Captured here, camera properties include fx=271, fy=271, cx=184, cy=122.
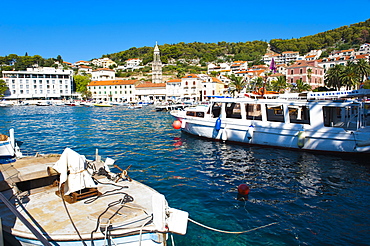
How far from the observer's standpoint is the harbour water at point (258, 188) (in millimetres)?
8039

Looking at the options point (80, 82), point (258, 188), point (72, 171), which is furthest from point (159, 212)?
point (80, 82)

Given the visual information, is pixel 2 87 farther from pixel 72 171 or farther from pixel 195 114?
pixel 72 171

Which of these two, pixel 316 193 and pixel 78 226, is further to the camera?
pixel 316 193

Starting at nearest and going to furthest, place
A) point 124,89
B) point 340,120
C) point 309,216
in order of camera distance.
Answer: point 309,216
point 340,120
point 124,89

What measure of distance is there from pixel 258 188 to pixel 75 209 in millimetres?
8073

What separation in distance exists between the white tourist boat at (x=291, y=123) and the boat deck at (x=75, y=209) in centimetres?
1418

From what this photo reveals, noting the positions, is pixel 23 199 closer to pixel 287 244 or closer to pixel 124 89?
pixel 287 244

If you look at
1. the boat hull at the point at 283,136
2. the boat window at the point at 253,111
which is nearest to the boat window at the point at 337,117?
the boat hull at the point at 283,136

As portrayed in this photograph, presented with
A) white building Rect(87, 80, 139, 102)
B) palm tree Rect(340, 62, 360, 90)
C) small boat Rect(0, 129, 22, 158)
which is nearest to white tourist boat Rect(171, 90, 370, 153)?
small boat Rect(0, 129, 22, 158)

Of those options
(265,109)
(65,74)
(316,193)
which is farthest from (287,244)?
(65,74)

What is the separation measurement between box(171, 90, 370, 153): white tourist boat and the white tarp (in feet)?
50.7

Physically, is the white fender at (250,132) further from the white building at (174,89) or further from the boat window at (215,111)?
the white building at (174,89)

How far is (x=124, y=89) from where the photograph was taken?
11812cm

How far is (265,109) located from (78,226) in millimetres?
17231
